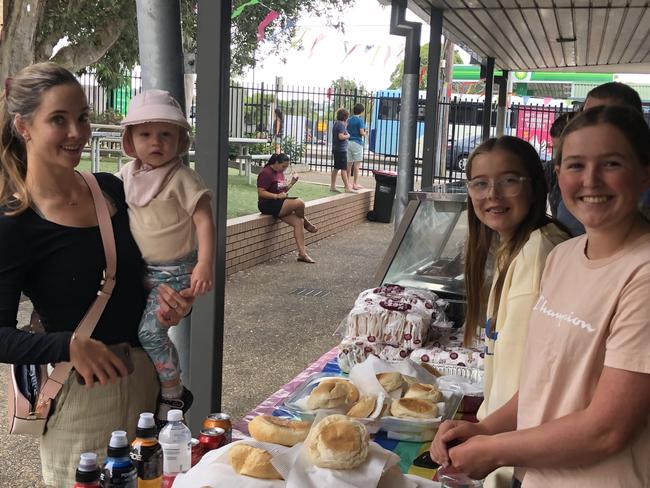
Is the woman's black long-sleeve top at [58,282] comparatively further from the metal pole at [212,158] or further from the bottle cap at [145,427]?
the metal pole at [212,158]

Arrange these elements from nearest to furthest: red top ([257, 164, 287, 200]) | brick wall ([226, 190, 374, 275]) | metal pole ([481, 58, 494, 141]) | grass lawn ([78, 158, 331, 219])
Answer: brick wall ([226, 190, 374, 275]) → red top ([257, 164, 287, 200]) → grass lawn ([78, 158, 331, 219]) → metal pole ([481, 58, 494, 141])

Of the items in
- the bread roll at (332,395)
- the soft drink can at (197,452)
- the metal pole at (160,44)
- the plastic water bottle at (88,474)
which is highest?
the metal pole at (160,44)

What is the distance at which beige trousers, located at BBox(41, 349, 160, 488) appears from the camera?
221 cm

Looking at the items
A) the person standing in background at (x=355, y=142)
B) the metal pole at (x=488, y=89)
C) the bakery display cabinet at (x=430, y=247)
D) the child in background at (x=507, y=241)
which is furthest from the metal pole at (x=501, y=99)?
the child in background at (x=507, y=241)

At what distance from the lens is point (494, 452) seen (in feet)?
5.30

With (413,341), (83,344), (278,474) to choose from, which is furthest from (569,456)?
(413,341)

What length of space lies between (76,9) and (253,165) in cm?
615

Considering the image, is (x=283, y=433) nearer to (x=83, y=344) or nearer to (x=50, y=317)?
(x=83, y=344)

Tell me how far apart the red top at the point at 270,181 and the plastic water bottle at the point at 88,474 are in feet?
28.7

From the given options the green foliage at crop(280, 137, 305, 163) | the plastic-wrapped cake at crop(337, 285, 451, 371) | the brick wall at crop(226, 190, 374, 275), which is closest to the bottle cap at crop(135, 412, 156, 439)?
the plastic-wrapped cake at crop(337, 285, 451, 371)

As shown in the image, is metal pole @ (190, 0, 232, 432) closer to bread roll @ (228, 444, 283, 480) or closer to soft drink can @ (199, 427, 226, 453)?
soft drink can @ (199, 427, 226, 453)

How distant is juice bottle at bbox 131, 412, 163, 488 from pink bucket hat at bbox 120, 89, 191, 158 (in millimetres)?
1074

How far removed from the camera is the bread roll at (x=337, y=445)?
6.00 feet

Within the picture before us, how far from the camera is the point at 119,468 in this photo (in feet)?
5.75
